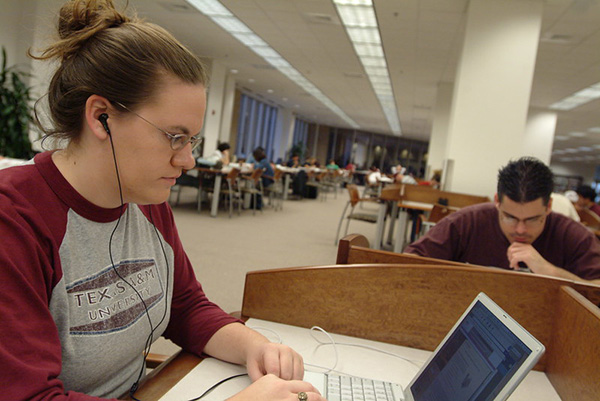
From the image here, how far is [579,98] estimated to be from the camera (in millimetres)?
9992

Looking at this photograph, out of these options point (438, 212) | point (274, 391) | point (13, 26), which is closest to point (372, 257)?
point (274, 391)

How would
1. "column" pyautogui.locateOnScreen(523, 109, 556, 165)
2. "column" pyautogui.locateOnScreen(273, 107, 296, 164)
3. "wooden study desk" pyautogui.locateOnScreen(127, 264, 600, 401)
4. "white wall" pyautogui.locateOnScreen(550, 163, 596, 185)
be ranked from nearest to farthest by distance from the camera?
"wooden study desk" pyautogui.locateOnScreen(127, 264, 600, 401) → "column" pyautogui.locateOnScreen(523, 109, 556, 165) → "column" pyautogui.locateOnScreen(273, 107, 296, 164) → "white wall" pyautogui.locateOnScreen(550, 163, 596, 185)

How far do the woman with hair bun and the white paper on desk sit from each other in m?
0.04

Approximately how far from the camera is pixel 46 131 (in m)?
0.91

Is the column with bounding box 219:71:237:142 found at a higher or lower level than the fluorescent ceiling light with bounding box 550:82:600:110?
lower

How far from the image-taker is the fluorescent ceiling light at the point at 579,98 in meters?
9.09

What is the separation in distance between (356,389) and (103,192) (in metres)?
0.62

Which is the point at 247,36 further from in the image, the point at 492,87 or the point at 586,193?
the point at 586,193

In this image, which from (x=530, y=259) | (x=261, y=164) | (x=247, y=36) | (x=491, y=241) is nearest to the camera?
(x=530, y=259)

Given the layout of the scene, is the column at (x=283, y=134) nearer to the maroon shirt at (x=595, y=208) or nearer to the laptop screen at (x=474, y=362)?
the maroon shirt at (x=595, y=208)

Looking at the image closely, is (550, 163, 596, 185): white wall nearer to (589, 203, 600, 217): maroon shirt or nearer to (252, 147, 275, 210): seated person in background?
(589, 203, 600, 217): maroon shirt

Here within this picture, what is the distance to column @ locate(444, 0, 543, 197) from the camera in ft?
16.8

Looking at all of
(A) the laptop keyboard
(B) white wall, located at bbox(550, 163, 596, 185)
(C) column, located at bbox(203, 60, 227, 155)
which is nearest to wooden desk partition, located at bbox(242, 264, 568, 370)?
(A) the laptop keyboard

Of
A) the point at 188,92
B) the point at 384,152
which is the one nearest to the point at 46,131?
the point at 188,92
